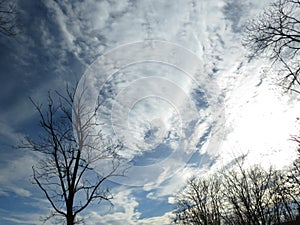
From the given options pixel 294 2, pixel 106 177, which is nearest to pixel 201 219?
pixel 106 177

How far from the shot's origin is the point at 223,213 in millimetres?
31125

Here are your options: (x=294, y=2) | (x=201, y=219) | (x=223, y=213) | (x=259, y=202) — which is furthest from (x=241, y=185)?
(x=294, y=2)

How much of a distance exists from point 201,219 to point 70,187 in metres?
29.8

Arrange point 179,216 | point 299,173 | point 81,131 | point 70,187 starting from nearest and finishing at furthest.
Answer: point 70,187, point 81,131, point 299,173, point 179,216

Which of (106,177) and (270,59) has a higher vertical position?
(270,59)

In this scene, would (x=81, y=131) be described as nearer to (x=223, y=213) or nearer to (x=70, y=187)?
(x=70, y=187)

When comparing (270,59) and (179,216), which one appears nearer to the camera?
(270,59)

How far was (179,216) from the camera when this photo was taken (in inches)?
1423

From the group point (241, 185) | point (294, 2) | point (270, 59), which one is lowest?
point (241, 185)

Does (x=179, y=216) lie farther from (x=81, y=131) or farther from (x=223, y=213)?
(x=81, y=131)

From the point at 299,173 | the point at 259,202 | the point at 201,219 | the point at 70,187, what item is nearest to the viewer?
the point at 70,187

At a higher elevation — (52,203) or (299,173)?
(299,173)

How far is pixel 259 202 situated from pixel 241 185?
2219mm

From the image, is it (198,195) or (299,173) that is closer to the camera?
(299,173)
